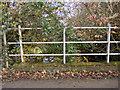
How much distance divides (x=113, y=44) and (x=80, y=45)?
1054 mm

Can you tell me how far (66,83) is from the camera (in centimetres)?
331

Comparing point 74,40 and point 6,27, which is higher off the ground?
point 6,27

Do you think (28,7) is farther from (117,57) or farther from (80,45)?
(117,57)

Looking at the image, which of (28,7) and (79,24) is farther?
(79,24)

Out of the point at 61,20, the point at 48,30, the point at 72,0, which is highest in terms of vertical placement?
the point at 72,0

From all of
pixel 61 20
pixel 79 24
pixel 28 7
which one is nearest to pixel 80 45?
pixel 79 24

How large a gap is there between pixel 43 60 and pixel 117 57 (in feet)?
7.70

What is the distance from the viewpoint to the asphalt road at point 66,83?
317cm

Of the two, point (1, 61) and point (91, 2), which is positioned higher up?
point (91, 2)

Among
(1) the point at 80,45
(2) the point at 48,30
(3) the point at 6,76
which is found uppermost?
(2) the point at 48,30

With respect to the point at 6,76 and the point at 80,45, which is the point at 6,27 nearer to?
the point at 6,76

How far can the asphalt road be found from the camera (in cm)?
317

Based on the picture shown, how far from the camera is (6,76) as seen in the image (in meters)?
3.54

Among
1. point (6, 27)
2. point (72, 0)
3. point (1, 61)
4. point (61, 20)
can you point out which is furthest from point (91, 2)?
point (1, 61)
